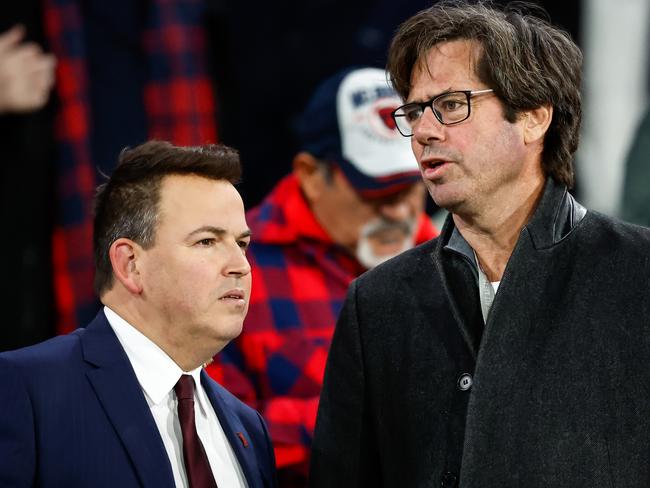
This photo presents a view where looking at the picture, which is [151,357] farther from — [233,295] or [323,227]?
[323,227]

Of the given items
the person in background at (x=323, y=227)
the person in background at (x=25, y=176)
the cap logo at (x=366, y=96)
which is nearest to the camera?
the person in background at (x=323, y=227)

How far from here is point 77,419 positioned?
7.11 feet

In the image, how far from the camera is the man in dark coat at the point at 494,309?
213 cm

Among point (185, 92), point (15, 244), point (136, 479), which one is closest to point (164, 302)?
point (136, 479)

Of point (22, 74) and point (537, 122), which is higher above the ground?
point (22, 74)

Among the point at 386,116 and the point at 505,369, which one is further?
the point at 386,116

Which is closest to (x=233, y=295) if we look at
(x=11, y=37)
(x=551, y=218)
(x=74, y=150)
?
(x=551, y=218)

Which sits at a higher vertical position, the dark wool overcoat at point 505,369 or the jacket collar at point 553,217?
the jacket collar at point 553,217

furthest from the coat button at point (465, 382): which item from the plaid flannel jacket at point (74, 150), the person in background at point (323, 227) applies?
the plaid flannel jacket at point (74, 150)

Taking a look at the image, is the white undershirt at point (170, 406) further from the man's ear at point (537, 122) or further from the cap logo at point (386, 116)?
the cap logo at point (386, 116)

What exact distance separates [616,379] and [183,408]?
0.79 m

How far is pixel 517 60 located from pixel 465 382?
604 mm

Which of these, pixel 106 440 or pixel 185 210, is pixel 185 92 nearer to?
pixel 185 210

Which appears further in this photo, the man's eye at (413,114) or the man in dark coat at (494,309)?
the man's eye at (413,114)
